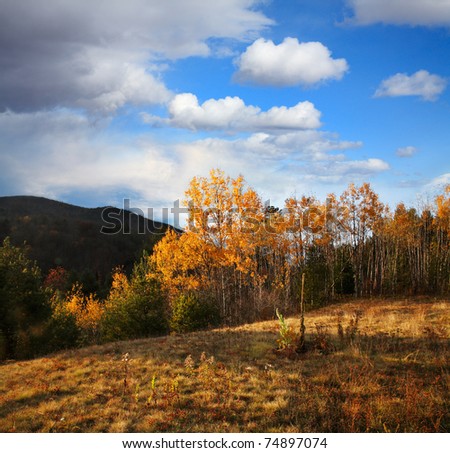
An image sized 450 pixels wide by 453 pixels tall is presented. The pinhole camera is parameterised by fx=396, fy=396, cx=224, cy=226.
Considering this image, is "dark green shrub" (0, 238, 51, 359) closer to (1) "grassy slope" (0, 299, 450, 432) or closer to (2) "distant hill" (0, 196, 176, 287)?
(1) "grassy slope" (0, 299, 450, 432)

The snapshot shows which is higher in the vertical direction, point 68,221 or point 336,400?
point 68,221

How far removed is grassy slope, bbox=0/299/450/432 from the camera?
774cm

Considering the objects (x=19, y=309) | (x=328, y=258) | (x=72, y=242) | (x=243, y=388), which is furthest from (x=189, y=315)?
(x=72, y=242)

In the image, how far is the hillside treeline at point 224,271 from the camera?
77.3 feet

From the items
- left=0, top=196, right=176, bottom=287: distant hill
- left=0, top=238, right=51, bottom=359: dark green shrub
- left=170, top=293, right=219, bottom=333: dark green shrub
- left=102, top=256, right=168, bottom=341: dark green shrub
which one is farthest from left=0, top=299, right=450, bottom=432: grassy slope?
left=0, top=196, right=176, bottom=287: distant hill

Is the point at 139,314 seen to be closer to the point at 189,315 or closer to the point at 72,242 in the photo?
the point at 189,315

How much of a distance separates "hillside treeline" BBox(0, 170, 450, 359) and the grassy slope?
9.25 metres

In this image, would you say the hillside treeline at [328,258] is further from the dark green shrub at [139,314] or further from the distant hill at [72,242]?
the distant hill at [72,242]

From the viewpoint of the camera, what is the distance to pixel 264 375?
34.5 feet
